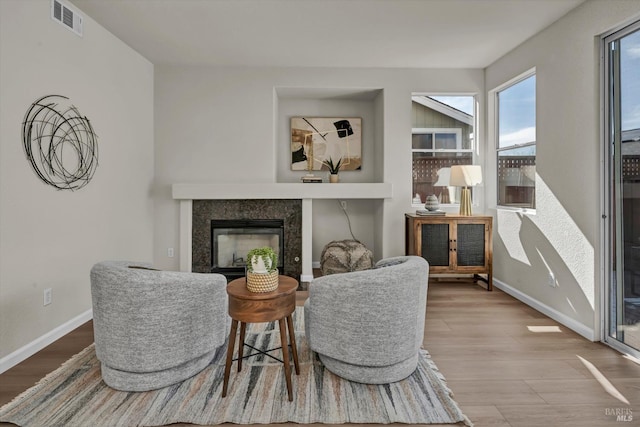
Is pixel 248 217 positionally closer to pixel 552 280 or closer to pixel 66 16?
pixel 66 16

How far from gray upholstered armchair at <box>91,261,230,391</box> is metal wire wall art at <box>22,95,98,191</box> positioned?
1.17 metres

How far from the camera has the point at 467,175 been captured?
412cm

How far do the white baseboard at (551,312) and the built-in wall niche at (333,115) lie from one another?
2.01m

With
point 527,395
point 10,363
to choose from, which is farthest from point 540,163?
point 10,363

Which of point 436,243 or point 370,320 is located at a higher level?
point 436,243

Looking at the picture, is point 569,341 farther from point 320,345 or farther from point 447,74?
point 447,74

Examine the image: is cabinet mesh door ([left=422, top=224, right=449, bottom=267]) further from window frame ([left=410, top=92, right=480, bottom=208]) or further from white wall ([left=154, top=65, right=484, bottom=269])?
window frame ([left=410, top=92, right=480, bottom=208])

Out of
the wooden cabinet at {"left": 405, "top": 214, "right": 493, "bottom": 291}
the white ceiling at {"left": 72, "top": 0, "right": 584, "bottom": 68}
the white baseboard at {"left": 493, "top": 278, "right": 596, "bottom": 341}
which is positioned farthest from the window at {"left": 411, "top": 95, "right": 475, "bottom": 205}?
the white baseboard at {"left": 493, "top": 278, "right": 596, "bottom": 341}

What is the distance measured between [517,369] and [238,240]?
3.23 m

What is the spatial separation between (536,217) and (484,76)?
2.03 meters

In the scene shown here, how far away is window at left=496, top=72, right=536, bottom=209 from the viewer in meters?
3.66

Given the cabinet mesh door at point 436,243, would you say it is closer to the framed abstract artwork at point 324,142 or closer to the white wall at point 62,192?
the framed abstract artwork at point 324,142

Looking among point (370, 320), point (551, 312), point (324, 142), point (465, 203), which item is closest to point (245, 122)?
point (324, 142)

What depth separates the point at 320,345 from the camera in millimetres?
2115
